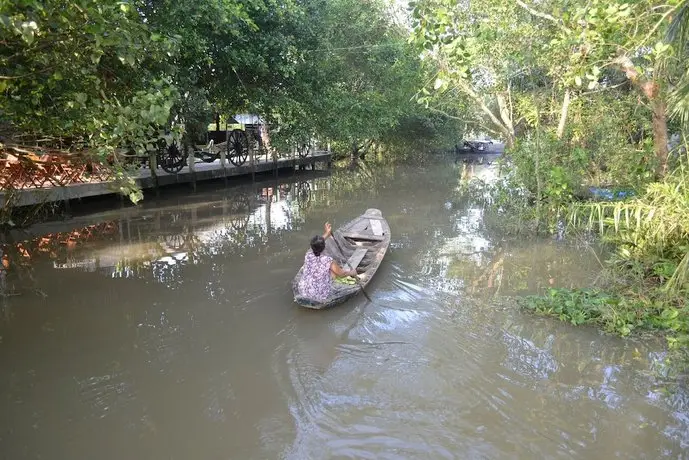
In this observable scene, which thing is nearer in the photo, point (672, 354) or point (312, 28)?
point (672, 354)

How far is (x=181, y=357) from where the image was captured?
17.3 feet

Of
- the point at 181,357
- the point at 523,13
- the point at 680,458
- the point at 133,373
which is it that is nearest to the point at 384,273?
the point at 181,357

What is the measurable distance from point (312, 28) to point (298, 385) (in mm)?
12519

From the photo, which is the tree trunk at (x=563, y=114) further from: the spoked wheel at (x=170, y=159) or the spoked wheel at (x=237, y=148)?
the spoked wheel at (x=237, y=148)

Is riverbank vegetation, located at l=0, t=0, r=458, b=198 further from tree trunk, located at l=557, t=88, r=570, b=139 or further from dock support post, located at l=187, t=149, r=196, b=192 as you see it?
tree trunk, located at l=557, t=88, r=570, b=139

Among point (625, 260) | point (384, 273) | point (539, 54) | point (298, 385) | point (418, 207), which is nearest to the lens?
point (298, 385)

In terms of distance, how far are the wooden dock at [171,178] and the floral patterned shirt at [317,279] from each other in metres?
2.45

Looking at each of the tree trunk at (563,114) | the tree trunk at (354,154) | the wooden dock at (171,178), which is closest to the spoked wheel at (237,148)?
the wooden dock at (171,178)

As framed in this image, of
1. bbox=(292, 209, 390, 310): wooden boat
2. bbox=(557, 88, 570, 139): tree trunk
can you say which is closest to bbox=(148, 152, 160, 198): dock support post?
bbox=(292, 209, 390, 310): wooden boat

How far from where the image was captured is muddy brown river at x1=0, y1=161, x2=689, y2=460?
3.97 metres

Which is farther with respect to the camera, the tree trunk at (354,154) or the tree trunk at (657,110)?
the tree trunk at (354,154)

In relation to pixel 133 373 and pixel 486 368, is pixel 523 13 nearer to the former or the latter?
pixel 486 368

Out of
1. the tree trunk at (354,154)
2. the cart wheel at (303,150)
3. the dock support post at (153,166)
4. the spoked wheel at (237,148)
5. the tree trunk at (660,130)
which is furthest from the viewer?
the tree trunk at (354,154)

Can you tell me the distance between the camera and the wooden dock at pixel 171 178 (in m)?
10.5
